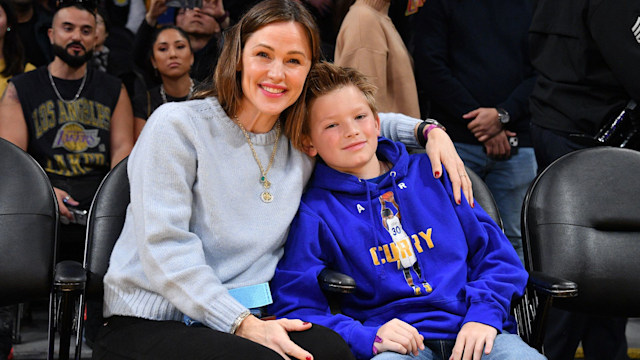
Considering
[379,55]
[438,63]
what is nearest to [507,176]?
[438,63]

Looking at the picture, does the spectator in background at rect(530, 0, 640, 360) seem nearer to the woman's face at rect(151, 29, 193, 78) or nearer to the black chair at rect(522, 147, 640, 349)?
the black chair at rect(522, 147, 640, 349)

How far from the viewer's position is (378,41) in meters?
3.22

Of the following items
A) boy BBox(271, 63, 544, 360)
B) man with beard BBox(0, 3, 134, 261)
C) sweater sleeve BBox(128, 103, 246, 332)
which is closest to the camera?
sweater sleeve BBox(128, 103, 246, 332)

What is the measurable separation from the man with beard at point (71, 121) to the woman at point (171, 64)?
0.20 m

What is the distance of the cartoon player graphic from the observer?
2.04 meters

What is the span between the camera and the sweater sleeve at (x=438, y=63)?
133 inches

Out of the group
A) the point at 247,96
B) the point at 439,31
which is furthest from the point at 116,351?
the point at 439,31

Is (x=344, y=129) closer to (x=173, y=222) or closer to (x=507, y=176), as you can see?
(x=173, y=222)

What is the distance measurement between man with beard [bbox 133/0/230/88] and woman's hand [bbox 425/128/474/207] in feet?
6.20

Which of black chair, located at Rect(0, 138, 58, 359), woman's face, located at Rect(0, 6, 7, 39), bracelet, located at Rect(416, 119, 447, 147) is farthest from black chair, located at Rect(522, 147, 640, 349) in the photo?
woman's face, located at Rect(0, 6, 7, 39)

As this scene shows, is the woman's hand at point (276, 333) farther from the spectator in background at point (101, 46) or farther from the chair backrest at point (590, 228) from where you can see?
the spectator in background at point (101, 46)

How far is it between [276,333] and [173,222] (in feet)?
1.33

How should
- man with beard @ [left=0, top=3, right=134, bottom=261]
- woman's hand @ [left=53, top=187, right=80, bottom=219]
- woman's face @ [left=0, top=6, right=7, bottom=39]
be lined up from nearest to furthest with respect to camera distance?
woman's hand @ [left=53, top=187, right=80, bottom=219], man with beard @ [left=0, top=3, right=134, bottom=261], woman's face @ [left=0, top=6, right=7, bottom=39]

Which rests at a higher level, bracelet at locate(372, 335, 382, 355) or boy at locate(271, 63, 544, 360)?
boy at locate(271, 63, 544, 360)
